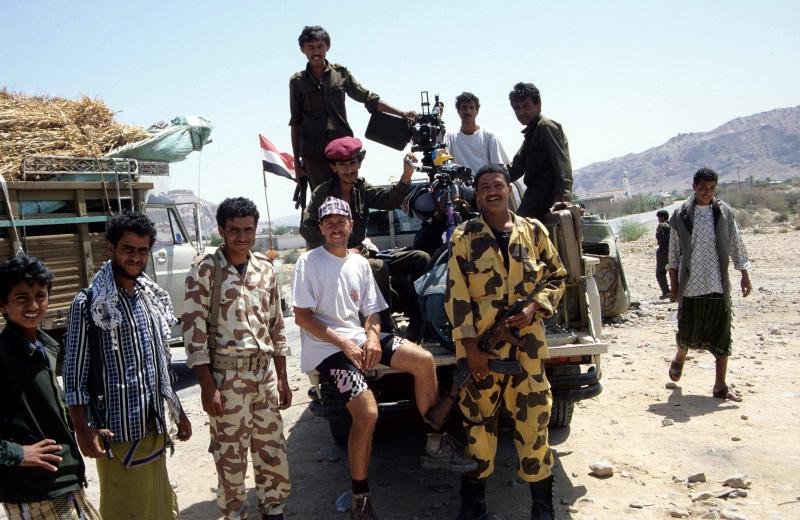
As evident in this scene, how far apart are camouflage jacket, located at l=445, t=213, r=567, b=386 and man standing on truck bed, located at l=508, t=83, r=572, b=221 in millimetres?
1094

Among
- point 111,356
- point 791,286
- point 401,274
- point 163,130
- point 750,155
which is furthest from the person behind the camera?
point 750,155

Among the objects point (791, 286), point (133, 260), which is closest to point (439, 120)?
point (133, 260)

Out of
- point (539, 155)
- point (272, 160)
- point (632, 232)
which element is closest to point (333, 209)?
point (539, 155)

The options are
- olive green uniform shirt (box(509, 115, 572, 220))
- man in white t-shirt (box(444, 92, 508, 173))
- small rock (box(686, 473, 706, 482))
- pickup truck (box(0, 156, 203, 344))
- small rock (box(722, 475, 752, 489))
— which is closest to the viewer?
small rock (box(722, 475, 752, 489))

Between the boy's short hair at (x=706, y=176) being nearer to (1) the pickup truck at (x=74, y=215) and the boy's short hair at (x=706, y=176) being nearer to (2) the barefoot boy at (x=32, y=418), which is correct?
(2) the barefoot boy at (x=32, y=418)

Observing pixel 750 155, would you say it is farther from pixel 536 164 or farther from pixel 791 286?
pixel 536 164

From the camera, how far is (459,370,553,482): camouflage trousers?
139 inches

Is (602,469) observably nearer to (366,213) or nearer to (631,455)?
(631,455)

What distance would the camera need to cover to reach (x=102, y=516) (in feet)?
9.22

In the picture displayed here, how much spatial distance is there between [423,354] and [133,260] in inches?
60.8

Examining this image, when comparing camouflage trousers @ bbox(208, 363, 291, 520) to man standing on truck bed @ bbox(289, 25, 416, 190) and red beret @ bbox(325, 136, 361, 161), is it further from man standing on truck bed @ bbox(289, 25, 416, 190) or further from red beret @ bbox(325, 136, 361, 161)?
man standing on truck bed @ bbox(289, 25, 416, 190)

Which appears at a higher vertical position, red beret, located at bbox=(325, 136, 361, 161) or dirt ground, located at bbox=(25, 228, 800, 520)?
red beret, located at bbox=(325, 136, 361, 161)

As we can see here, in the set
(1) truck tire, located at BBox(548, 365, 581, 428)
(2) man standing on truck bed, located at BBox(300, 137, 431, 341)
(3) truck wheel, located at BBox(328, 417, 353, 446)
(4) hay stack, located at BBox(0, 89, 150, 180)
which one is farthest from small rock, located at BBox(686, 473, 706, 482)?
(4) hay stack, located at BBox(0, 89, 150, 180)

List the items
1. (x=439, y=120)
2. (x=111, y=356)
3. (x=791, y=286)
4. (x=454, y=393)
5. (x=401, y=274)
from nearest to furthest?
1. (x=111, y=356)
2. (x=454, y=393)
3. (x=401, y=274)
4. (x=439, y=120)
5. (x=791, y=286)
